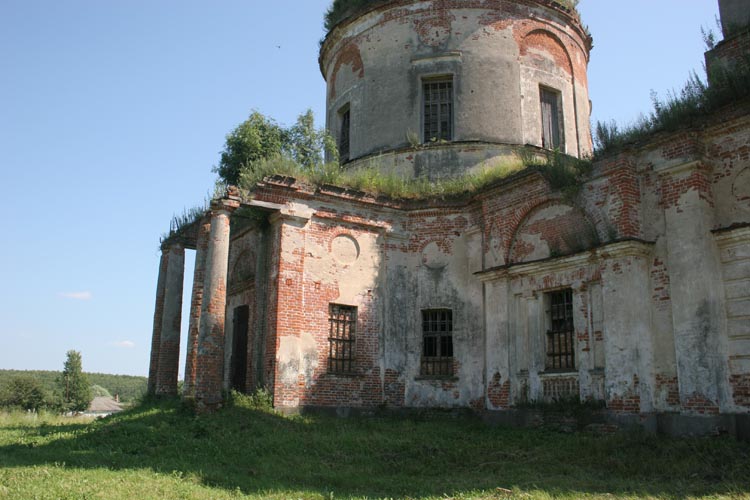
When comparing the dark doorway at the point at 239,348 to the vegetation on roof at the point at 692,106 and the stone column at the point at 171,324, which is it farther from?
the vegetation on roof at the point at 692,106

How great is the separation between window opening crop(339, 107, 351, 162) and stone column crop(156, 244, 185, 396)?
528 centimetres

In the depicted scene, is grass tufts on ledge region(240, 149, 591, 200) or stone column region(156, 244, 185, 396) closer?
grass tufts on ledge region(240, 149, 591, 200)

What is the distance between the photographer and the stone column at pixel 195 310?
42.9 ft

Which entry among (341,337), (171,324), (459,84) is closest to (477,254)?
(341,337)

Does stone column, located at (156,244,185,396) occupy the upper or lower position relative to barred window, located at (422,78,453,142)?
lower

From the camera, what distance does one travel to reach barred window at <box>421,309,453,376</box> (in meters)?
14.8

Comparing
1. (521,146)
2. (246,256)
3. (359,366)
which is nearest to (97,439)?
(359,366)

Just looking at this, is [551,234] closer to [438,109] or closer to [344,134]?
[438,109]

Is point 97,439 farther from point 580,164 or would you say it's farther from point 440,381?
point 580,164

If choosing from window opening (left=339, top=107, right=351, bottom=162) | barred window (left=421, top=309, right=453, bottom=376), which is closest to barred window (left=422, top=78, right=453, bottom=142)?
window opening (left=339, top=107, right=351, bottom=162)

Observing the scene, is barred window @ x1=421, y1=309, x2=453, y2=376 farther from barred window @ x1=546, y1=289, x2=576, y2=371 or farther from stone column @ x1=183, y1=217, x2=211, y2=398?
stone column @ x1=183, y1=217, x2=211, y2=398

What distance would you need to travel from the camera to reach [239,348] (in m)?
16.2

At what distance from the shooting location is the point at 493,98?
668 inches

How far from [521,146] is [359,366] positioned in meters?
7.09
